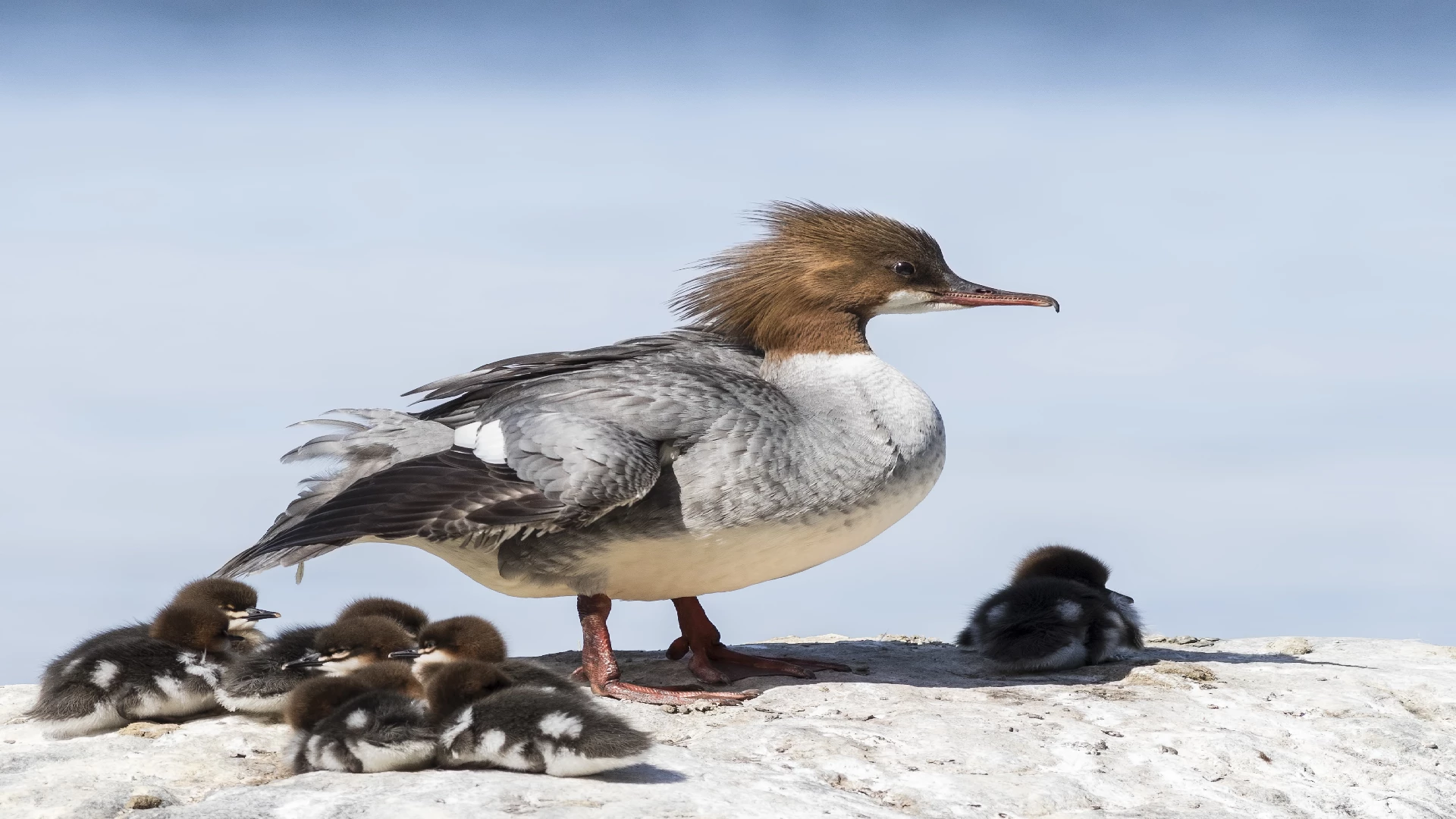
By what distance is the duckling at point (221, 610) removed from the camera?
5172 mm

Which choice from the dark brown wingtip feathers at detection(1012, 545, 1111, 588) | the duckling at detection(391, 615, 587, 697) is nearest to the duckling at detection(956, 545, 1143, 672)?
the dark brown wingtip feathers at detection(1012, 545, 1111, 588)

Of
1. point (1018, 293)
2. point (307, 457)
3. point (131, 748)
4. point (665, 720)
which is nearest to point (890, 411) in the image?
point (1018, 293)

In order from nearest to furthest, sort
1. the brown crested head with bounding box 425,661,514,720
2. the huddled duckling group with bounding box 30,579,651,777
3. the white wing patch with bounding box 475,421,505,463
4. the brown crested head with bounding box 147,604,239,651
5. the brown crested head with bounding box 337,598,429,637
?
1. the huddled duckling group with bounding box 30,579,651,777
2. the brown crested head with bounding box 425,661,514,720
3. the brown crested head with bounding box 147,604,239,651
4. the white wing patch with bounding box 475,421,505,463
5. the brown crested head with bounding box 337,598,429,637

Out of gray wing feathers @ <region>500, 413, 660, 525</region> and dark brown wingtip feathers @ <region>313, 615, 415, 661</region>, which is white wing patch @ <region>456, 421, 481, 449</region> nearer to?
gray wing feathers @ <region>500, 413, 660, 525</region>

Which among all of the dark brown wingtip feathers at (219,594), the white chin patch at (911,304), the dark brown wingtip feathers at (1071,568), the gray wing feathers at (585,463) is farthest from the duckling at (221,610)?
the dark brown wingtip feathers at (1071,568)

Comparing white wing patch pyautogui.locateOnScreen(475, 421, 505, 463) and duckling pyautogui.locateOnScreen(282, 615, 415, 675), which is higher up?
white wing patch pyautogui.locateOnScreen(475, 421, 505, 463)

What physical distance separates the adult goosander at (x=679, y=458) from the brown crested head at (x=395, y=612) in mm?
277

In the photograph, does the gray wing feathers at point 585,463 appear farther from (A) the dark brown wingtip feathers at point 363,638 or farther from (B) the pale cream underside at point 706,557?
(A) the dark brown wingtip feathers at point 363,638

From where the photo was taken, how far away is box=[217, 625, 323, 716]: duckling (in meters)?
4.83

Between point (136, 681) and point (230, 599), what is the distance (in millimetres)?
534

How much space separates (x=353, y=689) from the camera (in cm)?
442

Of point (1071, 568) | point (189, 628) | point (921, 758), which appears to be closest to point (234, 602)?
point (189, 628)

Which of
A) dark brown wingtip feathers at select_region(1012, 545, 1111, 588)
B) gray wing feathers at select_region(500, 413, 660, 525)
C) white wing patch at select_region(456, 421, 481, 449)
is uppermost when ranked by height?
white wing patch at select_region(456, 421, 481, 449)

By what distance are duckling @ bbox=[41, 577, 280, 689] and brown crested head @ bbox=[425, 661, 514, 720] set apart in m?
1.23
